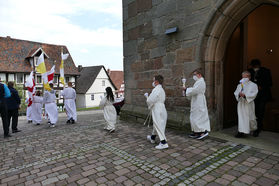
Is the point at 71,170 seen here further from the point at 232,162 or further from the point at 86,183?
the point at 232,162

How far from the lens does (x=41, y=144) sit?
4.64 m

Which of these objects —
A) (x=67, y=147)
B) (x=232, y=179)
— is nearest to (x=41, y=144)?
(x=67, y=147)

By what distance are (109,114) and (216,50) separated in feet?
11.7

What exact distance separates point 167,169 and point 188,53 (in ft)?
10.7

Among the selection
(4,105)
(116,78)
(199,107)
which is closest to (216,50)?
(199,107)

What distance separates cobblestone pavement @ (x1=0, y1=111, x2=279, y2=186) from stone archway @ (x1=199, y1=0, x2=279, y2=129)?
1.04m

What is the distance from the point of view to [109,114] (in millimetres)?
5855

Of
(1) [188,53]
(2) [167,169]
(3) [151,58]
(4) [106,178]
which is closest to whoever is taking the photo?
(4) [106,178]

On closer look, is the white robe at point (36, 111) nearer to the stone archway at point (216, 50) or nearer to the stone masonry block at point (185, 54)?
the stone masonry block at point (185, 54)

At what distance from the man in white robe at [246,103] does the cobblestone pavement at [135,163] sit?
619 millimetres

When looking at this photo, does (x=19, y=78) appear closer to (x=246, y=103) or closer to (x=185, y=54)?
(x=185, y=54)

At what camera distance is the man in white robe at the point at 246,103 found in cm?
418

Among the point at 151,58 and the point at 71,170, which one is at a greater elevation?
the point at 151,58

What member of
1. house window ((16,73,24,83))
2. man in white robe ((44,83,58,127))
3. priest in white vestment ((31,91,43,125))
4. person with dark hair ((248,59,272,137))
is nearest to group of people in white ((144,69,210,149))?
person with dark hair ((248,59,272,137))
